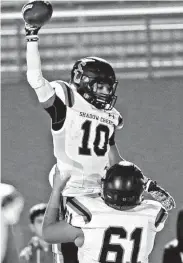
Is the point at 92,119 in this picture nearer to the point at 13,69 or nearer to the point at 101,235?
the point at 101,235

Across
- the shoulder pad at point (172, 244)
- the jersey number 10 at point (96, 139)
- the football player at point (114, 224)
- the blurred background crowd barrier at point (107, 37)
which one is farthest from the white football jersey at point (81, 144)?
the blurred background crowd barrier at point (107, 37)

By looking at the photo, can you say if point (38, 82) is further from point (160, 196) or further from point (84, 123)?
point (160, 196)

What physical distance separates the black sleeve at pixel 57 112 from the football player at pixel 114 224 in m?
0.29

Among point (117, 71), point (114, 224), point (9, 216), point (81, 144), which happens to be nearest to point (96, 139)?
point (81, 144)

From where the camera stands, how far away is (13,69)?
10.6 feet

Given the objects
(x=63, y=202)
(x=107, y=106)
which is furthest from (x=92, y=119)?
(x=63, y=202)

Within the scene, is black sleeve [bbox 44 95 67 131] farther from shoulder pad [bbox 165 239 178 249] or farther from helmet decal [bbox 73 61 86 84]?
shoulder pad [bbox 165 239 178 249]

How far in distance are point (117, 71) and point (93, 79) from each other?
121 cm

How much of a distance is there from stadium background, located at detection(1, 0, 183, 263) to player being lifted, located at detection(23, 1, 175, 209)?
1.00m

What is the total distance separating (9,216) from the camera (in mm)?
2715

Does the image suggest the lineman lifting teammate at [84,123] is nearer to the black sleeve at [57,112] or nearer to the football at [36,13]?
the black sleeve at [57,112]

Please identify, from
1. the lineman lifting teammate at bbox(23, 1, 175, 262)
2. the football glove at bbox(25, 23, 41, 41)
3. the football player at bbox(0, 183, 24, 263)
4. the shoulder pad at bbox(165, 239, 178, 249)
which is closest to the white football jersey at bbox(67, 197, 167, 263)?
the lineman lifting teammate at bbox(23, 1, 175, 262)

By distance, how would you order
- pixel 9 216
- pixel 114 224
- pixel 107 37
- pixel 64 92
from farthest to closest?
1. pixel 107 37
2. pixel 9 216
3. pixel 64 92
4. pixel 114 224

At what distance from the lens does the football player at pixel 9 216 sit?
2.30m
